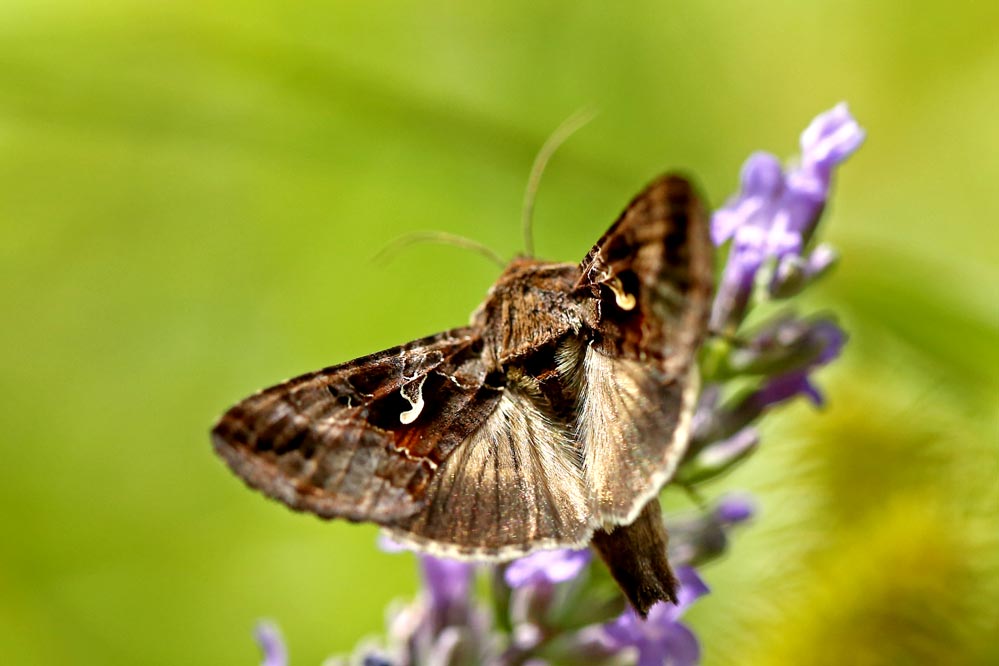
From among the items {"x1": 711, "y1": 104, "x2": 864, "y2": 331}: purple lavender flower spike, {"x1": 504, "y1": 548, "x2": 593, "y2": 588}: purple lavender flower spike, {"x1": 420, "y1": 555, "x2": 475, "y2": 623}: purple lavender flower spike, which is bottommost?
{"x1": 504, "y1": 548, "x2": 593, "y2": 588}: purple lavender flower spike

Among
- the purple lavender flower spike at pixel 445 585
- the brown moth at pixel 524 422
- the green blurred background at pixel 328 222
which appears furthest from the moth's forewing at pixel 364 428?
the green blurred background at pixel 328 222

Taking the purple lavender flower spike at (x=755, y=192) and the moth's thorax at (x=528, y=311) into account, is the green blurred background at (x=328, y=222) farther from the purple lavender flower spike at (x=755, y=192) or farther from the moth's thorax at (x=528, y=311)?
the moth's thorax at (x=528, y=311)

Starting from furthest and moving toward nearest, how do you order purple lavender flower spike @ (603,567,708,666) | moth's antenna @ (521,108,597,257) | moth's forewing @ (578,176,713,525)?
moth's antenna @ (521,108,597,257), purple lavender flower spike @ (603,567,708,666), moth's forewing @ (578,176,713,525)

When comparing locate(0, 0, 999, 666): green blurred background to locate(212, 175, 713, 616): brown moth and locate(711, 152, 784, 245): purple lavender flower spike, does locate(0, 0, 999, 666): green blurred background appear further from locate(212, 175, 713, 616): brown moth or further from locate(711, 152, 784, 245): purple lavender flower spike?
locate(212, 175, 713, 616): brown moth

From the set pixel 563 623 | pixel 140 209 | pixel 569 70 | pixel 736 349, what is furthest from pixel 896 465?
pixel 140 209

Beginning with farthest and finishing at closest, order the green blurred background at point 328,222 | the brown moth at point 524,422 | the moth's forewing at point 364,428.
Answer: the green blurred background at point 328,222
the moth's forewing at point 364,428
the brown moth at point 524,422

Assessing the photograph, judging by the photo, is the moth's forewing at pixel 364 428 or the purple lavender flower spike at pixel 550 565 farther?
the purple lavender flower spike at pixel 550 565

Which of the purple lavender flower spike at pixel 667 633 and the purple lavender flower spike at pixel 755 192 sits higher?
the purple lavender flower spike at pixel 755 192

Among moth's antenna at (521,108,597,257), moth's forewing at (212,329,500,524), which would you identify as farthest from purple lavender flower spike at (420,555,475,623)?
moth's antenna at (521,108,597,257)
